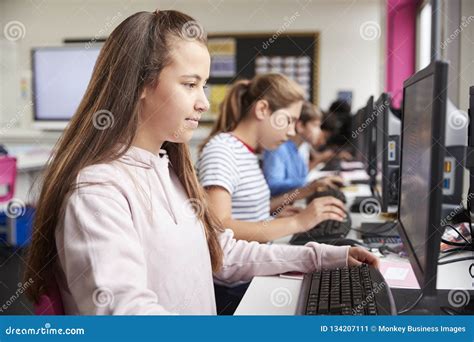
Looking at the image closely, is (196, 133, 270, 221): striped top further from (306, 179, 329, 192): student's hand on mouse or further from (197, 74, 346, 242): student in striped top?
(306, 179, 329, 192): student's hand on mouse

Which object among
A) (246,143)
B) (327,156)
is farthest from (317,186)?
(327,156)

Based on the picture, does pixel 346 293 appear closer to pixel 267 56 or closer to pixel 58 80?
pixel 58 80

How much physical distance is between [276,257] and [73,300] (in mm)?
509

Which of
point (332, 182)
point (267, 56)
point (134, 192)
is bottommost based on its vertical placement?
point (332, 182)

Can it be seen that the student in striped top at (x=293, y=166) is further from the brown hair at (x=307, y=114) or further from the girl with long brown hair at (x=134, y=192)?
the girl with long brown hair at (x=134, y=192)

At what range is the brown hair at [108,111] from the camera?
950 millimetres

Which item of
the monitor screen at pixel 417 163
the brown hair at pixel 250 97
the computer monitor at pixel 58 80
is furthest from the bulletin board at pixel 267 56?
the monitor screen at pixel 417 163

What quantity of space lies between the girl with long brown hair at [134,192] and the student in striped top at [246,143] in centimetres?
53

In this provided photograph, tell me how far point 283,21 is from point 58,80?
279 centimetres

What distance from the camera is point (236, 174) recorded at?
189cm

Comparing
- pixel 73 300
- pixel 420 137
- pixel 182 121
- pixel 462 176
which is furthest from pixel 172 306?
pixel 462 176

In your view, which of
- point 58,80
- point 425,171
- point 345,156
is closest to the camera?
point 425,171

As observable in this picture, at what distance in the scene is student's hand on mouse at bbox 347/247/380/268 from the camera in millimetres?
1228
